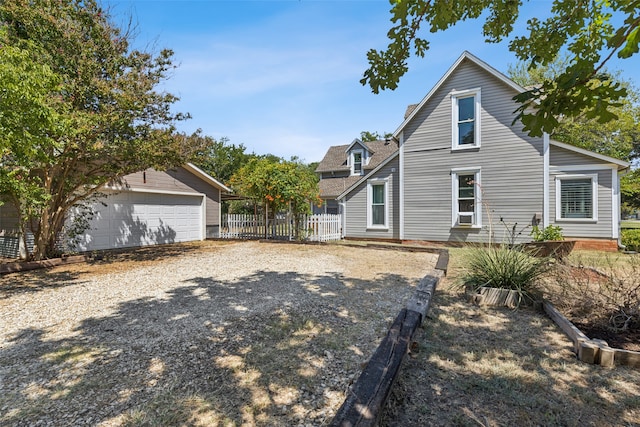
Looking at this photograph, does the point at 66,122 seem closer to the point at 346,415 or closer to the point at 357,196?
the point at 346,415

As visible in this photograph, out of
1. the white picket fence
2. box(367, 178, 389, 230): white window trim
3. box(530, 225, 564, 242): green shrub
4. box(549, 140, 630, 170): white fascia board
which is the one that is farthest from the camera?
box(367, 178, 389, 230): white window trim

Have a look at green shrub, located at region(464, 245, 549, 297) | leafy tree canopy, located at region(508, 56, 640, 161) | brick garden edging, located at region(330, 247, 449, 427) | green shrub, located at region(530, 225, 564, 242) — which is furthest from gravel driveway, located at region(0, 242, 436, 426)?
leafy tree canopy, located at region(508, 56, 640, 161)

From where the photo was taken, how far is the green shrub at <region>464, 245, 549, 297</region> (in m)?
4.74

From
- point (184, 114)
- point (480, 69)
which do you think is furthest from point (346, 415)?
point (480, 69)

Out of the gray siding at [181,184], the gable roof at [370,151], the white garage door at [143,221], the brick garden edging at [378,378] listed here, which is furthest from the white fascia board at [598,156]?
the white garage door at [143,221]

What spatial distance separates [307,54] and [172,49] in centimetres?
378

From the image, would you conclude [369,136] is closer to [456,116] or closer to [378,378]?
[456,116]

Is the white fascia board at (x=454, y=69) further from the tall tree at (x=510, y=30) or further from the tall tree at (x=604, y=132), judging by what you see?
the tall tree at (x=510, y=30)

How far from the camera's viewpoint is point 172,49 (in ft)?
28.7

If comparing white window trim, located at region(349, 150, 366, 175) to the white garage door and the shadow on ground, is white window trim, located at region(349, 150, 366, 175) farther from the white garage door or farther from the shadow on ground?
the shadow on ground

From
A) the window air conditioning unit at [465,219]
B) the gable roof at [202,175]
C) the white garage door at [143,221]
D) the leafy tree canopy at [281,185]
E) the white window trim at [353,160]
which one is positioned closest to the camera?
the white garage door at [143,221]

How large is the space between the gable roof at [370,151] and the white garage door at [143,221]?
36.8 ft

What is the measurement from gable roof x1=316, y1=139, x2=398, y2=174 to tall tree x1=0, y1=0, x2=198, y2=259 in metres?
15.1

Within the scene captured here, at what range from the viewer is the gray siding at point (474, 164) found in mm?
11172
